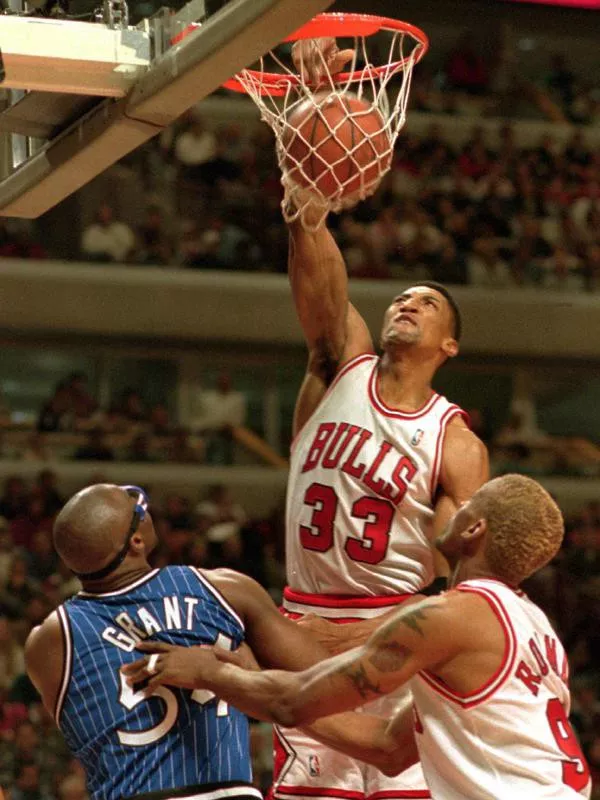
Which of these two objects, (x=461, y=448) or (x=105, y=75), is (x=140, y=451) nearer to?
(x=461, y=448)

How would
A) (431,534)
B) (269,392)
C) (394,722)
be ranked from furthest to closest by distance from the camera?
(269,392) → (431,534) → (394,722)

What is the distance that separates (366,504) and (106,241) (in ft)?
31.8

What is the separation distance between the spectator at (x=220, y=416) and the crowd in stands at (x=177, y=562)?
581 mm

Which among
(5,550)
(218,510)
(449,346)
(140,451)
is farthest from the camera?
(140,451)

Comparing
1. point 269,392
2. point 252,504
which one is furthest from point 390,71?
point 269,392

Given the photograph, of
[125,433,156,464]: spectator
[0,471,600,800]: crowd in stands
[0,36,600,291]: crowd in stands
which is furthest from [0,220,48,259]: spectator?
[0,471,600,800]: crowd in stands

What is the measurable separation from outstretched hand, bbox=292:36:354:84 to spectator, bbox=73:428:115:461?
882 centimetres

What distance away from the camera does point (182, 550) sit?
12766 millimetres

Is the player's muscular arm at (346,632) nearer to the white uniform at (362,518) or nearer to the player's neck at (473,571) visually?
the white uniform at (362,518)

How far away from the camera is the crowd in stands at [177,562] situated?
31.9 feet

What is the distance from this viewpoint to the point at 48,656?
4.17 meters

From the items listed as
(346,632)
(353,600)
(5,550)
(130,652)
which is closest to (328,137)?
(353,600)

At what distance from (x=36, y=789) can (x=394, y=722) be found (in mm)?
5637

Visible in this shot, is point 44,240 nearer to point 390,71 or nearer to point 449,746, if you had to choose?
point 390,71
